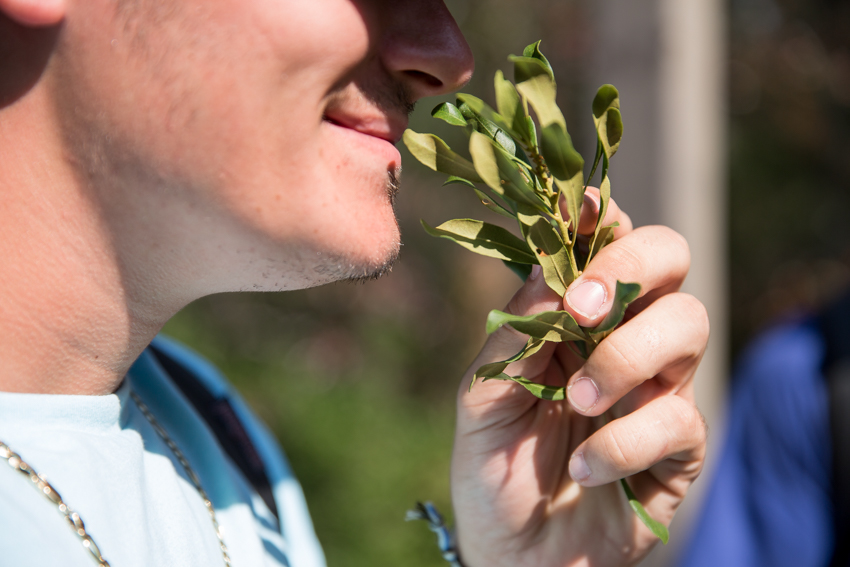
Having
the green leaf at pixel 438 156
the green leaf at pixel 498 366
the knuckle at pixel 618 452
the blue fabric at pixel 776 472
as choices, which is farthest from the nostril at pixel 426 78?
the blue fabric at pixel 776 472

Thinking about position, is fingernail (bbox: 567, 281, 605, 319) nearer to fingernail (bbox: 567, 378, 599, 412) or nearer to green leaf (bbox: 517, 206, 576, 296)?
green leaf (bbox: 517, 206, 576, 296)

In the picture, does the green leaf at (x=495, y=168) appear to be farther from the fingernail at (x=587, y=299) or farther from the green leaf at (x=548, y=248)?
the fingernail at (x=587, y=299)

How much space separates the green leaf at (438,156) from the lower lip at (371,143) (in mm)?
185

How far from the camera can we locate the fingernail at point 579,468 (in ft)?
3.95

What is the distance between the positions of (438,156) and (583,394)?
50cm

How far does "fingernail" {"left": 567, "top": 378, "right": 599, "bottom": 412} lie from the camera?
1.12m

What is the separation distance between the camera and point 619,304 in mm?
950

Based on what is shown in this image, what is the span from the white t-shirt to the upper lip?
0.70m

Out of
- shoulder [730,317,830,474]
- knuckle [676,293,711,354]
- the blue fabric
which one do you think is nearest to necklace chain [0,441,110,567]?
knuckle [676,293,711,354]

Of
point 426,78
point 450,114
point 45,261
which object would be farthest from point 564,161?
point 45,261

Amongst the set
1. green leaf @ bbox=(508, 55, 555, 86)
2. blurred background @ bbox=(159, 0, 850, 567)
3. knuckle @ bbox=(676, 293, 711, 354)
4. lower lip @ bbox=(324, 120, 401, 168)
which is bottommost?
blurred background @ bbox=(159, 0, 850, 567)

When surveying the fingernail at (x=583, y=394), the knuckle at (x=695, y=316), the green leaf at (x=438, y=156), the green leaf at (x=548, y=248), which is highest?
the green leaf at (x=438, y=156)

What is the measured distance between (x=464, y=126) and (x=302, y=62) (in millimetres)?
300

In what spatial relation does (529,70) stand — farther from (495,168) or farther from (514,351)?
(514,351)
